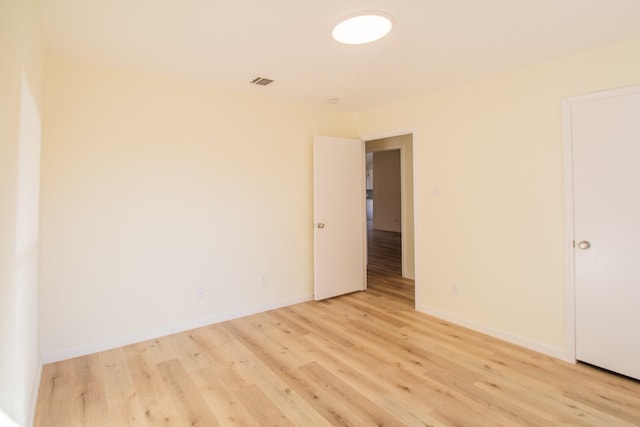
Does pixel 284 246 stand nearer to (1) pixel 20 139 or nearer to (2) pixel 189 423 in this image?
(2) pixel 189 423

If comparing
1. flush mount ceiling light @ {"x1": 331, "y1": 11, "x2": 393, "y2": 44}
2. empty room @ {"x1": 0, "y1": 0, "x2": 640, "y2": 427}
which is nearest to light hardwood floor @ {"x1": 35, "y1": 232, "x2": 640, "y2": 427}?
empty room @ {"x1": 0, "y1": 0, "x2": 640, "y2": 427}

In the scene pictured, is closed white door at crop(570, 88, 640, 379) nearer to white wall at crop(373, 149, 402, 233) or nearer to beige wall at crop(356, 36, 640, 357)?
beige wall at crop(356, 36, 640, 357)

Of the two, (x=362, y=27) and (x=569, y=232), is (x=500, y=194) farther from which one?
(x=362, y=27)

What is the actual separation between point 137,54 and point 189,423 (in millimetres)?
2634

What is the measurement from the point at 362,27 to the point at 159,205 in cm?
232

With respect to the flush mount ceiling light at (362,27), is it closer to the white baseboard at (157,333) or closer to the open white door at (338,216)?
the open white door at (338,216)

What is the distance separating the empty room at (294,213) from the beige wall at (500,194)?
0.02m

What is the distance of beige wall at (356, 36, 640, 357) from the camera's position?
271 cm

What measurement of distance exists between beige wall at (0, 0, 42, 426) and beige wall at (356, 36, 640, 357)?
333 cm

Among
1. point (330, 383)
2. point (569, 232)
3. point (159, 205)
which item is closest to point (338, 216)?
point (159, 205)

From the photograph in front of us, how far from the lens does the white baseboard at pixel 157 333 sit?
8.90 ft

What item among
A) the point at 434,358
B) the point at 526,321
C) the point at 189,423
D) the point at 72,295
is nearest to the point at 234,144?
the point at 72,295

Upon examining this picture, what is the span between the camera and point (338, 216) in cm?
432

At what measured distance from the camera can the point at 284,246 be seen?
13.2 feet
